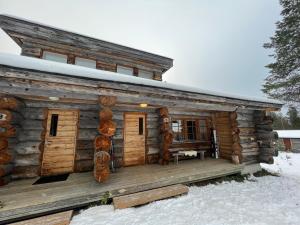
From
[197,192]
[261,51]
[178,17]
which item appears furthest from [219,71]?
[197,192]

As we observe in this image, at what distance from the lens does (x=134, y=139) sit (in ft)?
21.1

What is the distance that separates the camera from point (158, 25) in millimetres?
40219

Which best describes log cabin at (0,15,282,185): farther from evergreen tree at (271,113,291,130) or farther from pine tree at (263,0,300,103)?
evergreen tree at (271,113,291,130)

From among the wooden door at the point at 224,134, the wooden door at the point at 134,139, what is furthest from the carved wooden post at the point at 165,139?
the wooden door at the point at 224,134

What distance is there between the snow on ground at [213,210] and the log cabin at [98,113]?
3.84 ft

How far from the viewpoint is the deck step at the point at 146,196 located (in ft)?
11.1

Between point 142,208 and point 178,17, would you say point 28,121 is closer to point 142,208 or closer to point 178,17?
point 142,208

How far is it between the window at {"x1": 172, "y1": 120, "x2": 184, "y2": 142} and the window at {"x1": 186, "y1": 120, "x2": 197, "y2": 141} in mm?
461

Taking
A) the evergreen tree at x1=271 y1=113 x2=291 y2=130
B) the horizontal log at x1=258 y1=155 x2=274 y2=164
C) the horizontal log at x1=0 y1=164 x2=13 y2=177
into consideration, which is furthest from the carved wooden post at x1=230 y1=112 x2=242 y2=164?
the evergreen tree at x1=271 y1=113 x2=291 y2=130

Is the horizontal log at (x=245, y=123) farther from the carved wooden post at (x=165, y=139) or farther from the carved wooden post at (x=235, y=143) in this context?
the carved wooden post at (x=165, y=139)

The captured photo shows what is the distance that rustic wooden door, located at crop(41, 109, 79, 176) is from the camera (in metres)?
4.97

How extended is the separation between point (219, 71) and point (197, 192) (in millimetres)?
95934

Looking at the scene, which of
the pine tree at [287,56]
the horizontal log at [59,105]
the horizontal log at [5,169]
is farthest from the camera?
the pine tree at [287,56]

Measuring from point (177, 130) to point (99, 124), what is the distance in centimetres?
480
